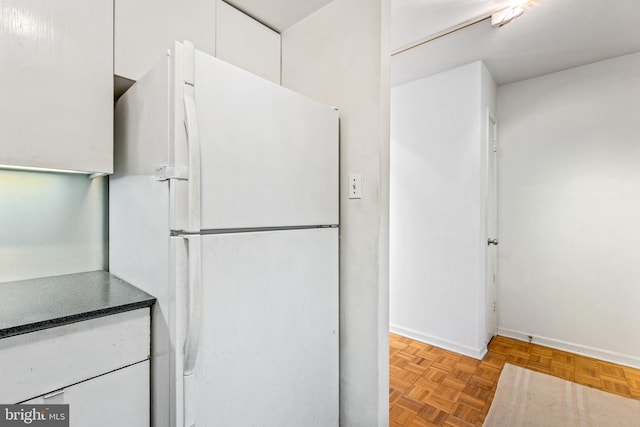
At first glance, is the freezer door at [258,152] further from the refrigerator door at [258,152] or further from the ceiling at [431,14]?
the ceiling at [431,14]

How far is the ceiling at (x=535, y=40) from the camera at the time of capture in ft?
6.23

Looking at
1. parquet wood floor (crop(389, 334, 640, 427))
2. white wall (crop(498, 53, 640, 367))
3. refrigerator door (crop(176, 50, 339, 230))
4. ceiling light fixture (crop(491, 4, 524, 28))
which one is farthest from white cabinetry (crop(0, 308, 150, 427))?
white wall (crop(498, 53, 640, 367))

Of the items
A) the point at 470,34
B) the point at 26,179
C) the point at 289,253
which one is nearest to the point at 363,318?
the point at 289,253

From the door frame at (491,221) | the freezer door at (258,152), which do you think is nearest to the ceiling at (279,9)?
the freezer door at (258,152)

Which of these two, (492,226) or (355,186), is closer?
(355,186)

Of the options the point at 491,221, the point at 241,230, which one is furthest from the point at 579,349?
the point at 241,230

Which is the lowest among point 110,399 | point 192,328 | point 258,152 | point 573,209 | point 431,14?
point 110,399

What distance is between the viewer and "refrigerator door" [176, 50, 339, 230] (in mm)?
932

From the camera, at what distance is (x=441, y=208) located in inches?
108

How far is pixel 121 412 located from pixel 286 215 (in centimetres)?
84

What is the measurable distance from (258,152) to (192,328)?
631 millimetres

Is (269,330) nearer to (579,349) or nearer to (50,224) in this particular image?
(50,224)

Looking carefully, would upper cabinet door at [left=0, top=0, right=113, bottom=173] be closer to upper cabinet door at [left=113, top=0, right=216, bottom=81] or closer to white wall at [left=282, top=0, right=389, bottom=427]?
upper cabinet door at [left=113, top=0, right=216, bottom=81]

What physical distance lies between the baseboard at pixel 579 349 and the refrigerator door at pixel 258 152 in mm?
2756
